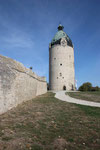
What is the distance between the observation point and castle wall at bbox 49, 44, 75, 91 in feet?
103

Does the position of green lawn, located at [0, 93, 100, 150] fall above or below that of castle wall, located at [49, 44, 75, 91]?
below

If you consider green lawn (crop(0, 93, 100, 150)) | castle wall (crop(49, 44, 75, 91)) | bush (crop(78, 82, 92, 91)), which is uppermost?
castle wall (crop(49, 44, 75, 91))

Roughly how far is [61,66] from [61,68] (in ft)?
1.93

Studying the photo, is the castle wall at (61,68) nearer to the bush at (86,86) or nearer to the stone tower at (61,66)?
the stone tower at (61,66)


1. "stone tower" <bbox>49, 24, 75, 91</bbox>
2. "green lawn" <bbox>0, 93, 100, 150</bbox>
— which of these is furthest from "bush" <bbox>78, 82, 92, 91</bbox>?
"green lawn" <bbox>0, 93, 100, 150</bbox>

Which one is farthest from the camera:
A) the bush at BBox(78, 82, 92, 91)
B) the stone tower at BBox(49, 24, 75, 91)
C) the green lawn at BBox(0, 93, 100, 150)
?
the stone tower at BBox(49, 24, 75, 91)

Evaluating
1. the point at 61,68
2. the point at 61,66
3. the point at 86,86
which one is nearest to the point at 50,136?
the point at 86,86

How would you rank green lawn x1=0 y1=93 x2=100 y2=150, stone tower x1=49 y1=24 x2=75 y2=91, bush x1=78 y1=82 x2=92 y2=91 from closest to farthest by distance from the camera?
green lawn x1=0 y1=93 x2=100 y2=150 → bush x1=78 y1=82 x2=92 y2=91 → stone tower x1=49 y1=24 x2=75 y2=91

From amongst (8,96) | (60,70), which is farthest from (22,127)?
(60,70)

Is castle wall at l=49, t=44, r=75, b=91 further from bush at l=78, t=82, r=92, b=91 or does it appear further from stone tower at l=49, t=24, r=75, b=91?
bush at l=78, t=82, r=92, b=91

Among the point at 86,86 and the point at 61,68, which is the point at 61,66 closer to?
the point at 61,68

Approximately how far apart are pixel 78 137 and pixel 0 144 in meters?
2.44

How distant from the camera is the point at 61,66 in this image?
31469 mm

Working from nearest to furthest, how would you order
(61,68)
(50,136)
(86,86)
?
(50,136) → (86,86) → (61,68)
